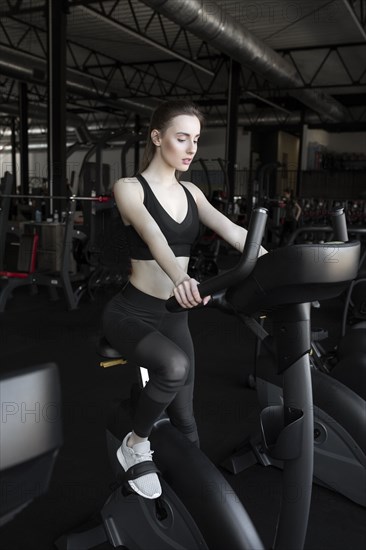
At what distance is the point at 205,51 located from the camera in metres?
9.47

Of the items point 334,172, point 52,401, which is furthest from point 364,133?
point 52,401

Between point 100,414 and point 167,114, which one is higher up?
point 167,114

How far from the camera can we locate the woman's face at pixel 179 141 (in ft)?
5.01

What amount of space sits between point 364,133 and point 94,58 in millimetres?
8370

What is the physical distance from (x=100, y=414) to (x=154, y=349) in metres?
1.37

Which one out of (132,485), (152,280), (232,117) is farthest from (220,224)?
(232,117)

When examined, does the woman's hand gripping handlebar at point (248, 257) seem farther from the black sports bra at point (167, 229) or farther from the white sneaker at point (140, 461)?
the white sneaker at point (140, 461)

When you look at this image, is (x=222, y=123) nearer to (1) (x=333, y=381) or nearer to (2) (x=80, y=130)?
(2) (x=80, y=130)

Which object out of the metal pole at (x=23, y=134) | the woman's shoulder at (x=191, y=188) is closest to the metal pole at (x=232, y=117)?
the metal pole at (x=23, y=134)

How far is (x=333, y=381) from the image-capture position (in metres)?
1.96

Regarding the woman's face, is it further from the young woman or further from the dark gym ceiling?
the dark gym ceiling

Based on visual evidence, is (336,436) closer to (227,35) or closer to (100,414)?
(100,414)

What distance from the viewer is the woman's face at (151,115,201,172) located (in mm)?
1526

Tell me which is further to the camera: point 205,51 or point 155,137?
point 205,51
